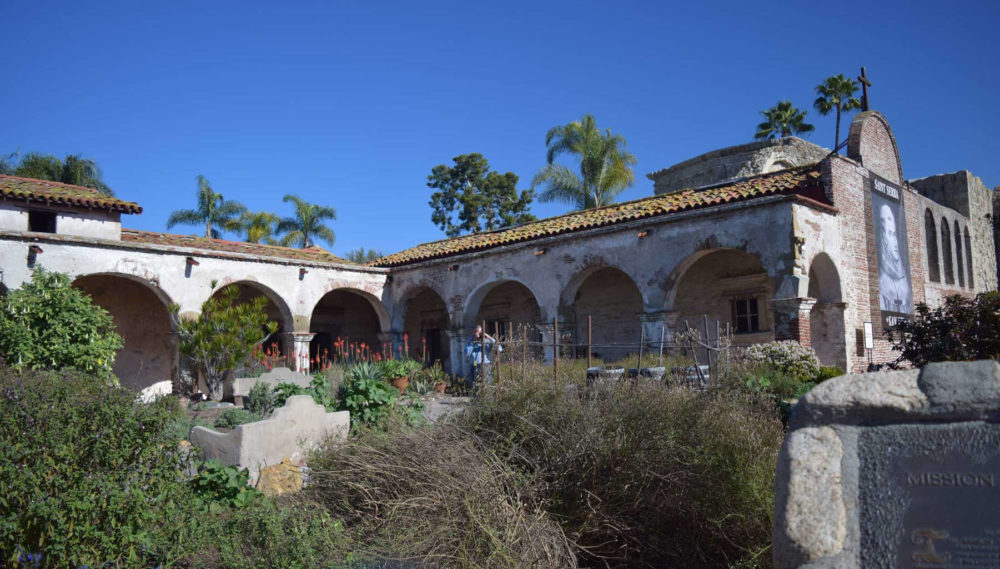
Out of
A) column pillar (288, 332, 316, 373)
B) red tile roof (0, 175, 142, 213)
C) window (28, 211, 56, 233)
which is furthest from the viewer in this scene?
column pillar (288, 332, 316, 373)

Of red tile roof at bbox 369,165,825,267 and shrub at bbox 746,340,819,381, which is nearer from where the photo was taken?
shrub at bbox 746,340,819,381

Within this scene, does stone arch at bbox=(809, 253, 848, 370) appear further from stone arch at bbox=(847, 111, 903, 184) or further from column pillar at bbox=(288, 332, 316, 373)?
column pillar at bbox=(288, 332, 316, 373)

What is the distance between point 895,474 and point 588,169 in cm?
2578

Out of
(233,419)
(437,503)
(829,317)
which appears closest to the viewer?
(437,503)

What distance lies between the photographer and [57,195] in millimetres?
13625

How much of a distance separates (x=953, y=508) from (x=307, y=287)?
15.7 metres

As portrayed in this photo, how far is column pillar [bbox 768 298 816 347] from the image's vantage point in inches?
446

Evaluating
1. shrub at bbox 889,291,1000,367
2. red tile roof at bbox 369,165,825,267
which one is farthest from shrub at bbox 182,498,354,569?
red tile roof at bbox 369,165,825,267

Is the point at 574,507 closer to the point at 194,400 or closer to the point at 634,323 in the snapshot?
the point at 194,400

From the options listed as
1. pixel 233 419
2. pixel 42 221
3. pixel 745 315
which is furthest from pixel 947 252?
pixel 42 221

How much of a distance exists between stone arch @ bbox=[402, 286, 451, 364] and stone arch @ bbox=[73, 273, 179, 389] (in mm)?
6627

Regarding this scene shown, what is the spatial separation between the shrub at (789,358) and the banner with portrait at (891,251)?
14.4 ft

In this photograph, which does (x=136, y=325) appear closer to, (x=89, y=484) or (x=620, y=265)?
(x=620, y=265)

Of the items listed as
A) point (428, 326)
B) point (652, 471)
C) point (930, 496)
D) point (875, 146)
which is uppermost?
point (875, 146)
